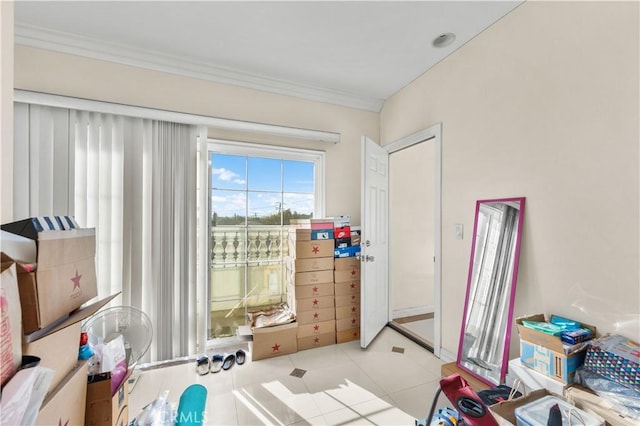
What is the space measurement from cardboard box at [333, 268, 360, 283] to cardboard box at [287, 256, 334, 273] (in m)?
0.11

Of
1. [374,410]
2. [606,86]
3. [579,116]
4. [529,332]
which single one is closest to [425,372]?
[374,410]

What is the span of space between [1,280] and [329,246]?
7.42ft

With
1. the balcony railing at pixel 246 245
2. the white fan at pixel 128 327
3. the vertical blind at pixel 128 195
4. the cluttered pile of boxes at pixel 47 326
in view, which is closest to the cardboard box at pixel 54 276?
the cluttered pile of boxes at pixel 47 326

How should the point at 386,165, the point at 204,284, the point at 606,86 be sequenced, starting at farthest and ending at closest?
1. the point at 386,165
2. the point at 204,284
3. the point at 606,86

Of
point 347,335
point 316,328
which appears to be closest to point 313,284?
point 316,328

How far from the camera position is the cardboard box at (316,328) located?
8.54 ft

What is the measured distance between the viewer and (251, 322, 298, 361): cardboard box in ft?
7.90

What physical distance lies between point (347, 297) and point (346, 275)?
0.76ft

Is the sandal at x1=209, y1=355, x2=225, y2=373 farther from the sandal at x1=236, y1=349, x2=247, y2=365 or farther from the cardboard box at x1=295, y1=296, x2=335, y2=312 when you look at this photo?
the cardboard box at x1=295, y1=296, x2=335, y2=312

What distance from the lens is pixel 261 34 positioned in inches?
82.2

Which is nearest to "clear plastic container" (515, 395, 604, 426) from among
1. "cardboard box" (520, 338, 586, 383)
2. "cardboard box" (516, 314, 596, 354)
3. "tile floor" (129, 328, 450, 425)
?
"cardboard box" (520, 338, 586, 383)

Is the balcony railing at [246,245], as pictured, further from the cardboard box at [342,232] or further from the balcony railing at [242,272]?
the cardboard box at [342,232]

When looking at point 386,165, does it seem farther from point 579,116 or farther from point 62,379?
point 62,379

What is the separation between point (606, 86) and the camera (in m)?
1.40
